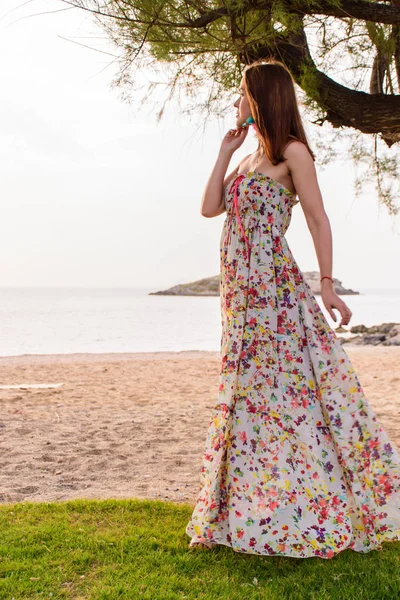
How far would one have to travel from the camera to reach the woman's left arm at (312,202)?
2516 millimetres

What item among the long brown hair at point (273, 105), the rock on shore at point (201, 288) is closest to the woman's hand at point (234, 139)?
the long brown hair at point (273, 105)

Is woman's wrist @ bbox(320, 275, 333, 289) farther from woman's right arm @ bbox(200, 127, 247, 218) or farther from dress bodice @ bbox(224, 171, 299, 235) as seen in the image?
woman's right arm @ bbox(200, 127, 247, 218)

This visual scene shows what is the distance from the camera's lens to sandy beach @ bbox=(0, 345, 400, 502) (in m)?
3.92

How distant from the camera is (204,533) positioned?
8.36 feet

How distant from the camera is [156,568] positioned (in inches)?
99.7

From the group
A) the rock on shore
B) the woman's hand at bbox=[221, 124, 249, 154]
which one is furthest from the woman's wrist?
the rock on shore

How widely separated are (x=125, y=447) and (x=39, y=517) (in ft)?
5.65

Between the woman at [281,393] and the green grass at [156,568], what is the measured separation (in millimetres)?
107

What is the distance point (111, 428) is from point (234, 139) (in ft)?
11.9

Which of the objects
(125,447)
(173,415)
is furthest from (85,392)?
(125,447)

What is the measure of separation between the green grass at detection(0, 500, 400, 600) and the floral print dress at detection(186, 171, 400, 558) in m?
0.10

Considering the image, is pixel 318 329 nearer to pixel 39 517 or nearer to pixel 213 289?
pixel 39 517

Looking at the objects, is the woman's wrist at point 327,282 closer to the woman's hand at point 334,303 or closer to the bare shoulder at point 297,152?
the woman's hand at point 334,303

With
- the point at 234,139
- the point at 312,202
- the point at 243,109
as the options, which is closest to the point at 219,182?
the point at 234,139
